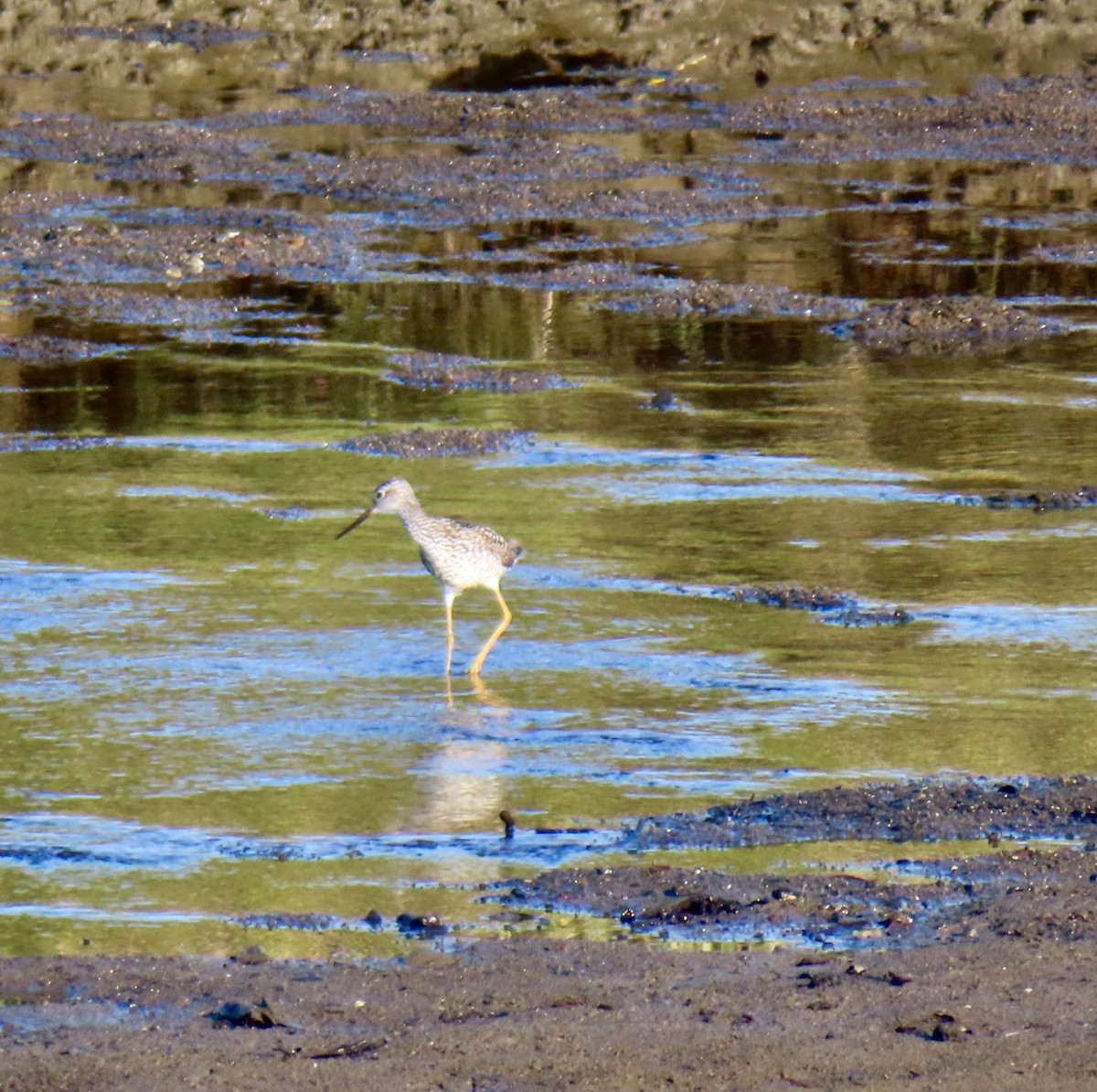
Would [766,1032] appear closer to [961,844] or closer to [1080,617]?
[961,844]

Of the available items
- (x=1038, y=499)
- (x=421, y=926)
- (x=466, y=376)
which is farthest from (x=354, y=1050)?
(x=466, y=376)

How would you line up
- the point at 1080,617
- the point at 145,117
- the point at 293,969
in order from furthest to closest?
1. the point at 145,117
2. the point at 1080,617
3. the point at 293,969

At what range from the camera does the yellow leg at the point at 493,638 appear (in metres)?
8.91

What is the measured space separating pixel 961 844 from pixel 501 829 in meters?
1.33

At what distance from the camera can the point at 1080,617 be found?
31.1ft

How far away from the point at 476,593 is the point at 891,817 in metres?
3.54

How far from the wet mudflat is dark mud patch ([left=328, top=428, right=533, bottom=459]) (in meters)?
0.04

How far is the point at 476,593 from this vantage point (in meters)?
10.3

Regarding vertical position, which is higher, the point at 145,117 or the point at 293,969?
the point at 145,117

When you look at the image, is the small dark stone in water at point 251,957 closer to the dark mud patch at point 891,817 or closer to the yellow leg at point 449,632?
the dark mud patch at point 891,817

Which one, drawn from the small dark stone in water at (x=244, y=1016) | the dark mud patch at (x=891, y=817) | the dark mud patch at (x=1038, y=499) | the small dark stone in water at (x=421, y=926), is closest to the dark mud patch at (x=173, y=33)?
the dark mud patch at (x=1038, y=499)

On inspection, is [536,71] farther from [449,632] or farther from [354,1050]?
[354,1050]

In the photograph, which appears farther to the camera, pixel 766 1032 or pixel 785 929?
pixel 785 929

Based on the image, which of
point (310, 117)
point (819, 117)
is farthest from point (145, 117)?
point (819, 117)
